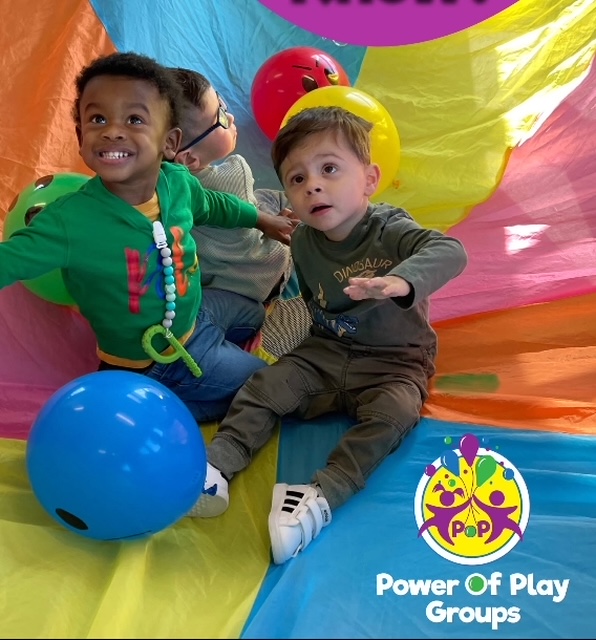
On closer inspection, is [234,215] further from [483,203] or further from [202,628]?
[202,628]

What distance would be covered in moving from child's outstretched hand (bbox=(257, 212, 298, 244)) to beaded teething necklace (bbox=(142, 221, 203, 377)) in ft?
1.16

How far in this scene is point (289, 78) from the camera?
1973 millimetres

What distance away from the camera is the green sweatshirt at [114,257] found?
1.12 m

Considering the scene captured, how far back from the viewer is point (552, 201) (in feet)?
5.84

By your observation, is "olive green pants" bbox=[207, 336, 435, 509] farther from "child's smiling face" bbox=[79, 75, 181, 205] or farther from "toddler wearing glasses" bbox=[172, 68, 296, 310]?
"child's smiling face" bbox=[79, 75, 181, 205]

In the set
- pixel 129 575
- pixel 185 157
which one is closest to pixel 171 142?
pixel 185 157

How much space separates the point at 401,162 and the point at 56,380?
1061 millimetres

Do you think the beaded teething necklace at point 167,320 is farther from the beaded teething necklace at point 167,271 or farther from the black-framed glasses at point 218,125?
the black-framed glasses at point 218,125

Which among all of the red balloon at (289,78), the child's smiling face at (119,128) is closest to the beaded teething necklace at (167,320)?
the child's smiling face at (119,128)

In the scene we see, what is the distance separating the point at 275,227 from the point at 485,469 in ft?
2.22

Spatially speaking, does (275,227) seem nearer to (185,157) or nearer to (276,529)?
(185,157)

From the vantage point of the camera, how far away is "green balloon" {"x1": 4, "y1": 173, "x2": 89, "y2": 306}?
1.39m

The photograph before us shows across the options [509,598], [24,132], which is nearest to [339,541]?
[509,598]

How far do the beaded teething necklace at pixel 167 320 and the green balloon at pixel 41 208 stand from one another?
0.82 feet
